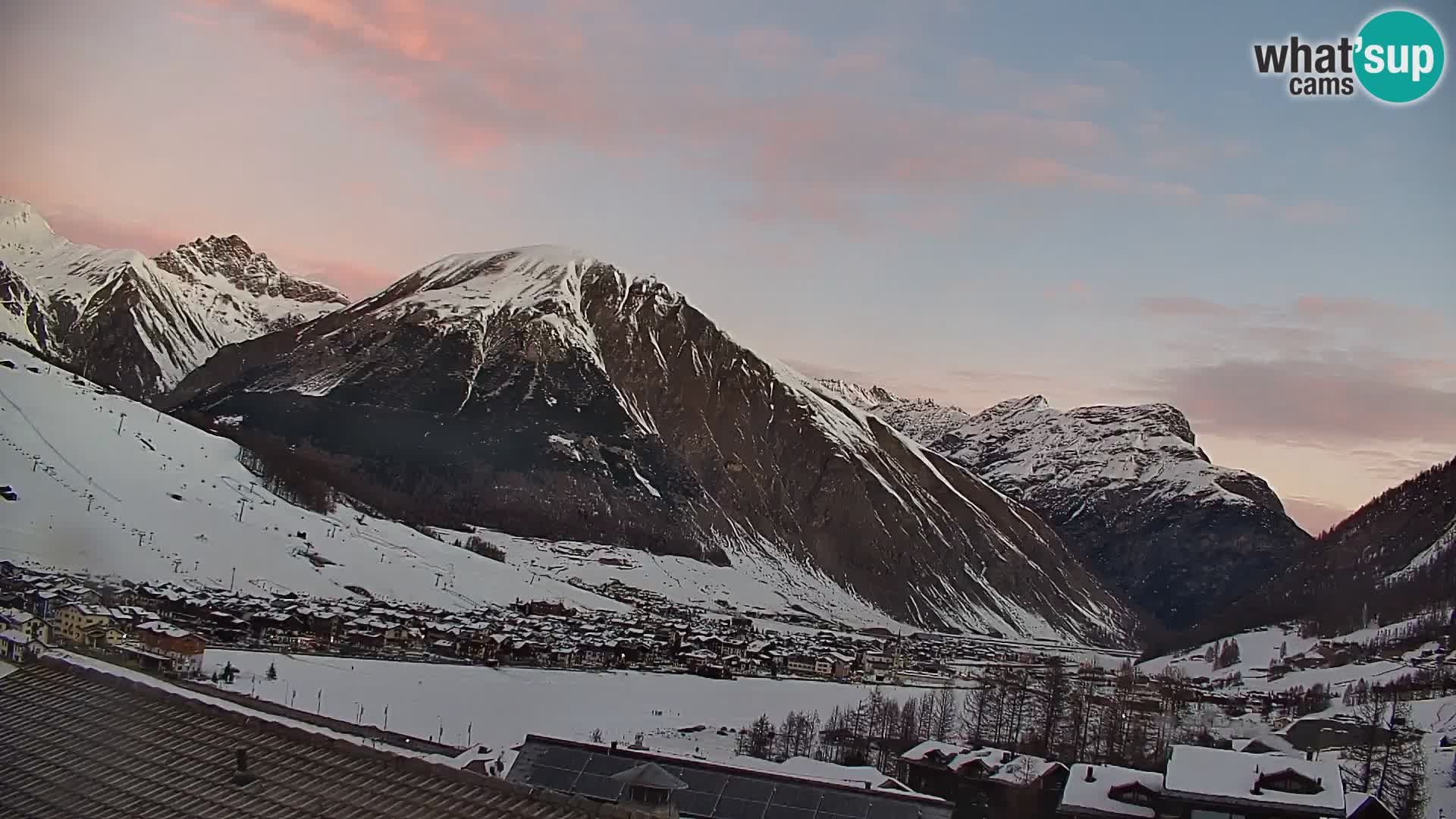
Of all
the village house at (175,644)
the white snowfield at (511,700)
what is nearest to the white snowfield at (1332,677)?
the white snowfield at (511,700)

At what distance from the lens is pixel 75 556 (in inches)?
1464

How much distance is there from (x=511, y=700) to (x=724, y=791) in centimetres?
2058

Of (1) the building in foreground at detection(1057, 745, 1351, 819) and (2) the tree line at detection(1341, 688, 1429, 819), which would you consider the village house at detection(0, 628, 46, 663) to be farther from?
(2) the tree line at detection(1341, 688, 1429, 819)

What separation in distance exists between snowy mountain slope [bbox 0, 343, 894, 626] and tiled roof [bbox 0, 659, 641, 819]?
30061 millimetres

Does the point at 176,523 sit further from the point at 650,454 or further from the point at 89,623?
the point at 650,454

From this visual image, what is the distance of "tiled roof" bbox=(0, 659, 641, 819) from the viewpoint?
11.5 feet

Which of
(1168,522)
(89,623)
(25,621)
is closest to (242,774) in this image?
(25,621)

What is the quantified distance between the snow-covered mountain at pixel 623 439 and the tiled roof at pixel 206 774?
7986cm

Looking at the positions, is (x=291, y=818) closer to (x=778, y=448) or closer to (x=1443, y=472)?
(x=1443, y=472)

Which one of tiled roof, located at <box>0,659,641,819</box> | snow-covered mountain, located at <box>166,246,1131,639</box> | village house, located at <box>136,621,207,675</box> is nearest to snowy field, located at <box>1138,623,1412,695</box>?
snow-covered mountain, located at <box>166,246,1131,639</box>

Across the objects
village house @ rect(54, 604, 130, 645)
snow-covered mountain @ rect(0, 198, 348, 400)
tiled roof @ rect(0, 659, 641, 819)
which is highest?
snow-covered mountain @ rect(0, 198, 348, 400)

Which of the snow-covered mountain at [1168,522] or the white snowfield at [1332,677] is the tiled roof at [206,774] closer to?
the white snowfield at [1332,677]

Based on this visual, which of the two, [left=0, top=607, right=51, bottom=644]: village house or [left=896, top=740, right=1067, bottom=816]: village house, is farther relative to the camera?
[left=896, top=740, right=1067, bottom=816]: village house

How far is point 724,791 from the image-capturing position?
1257 centimetres
